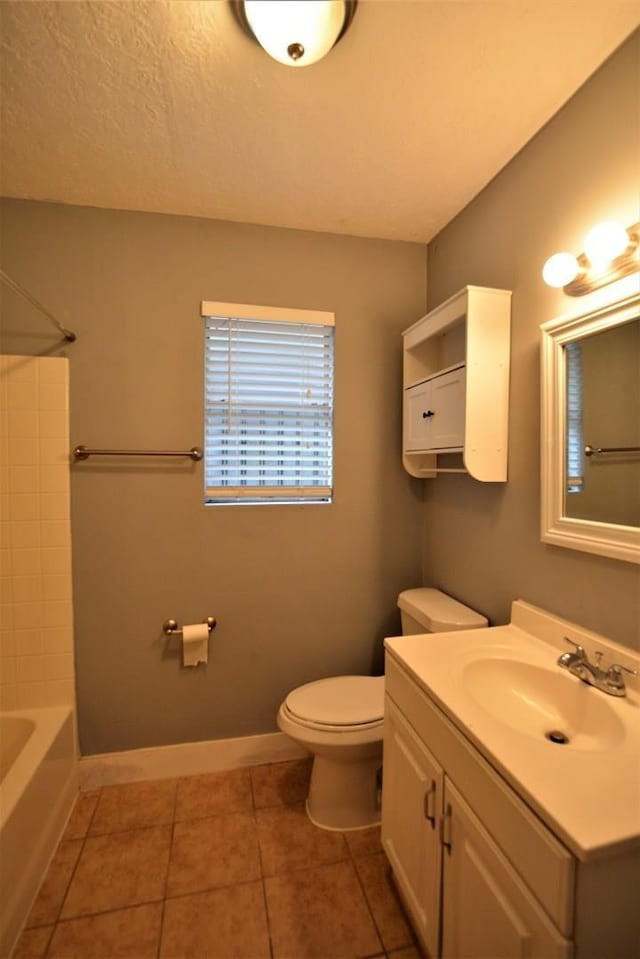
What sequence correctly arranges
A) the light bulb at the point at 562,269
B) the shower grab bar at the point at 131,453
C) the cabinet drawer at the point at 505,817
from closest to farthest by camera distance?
the cabinet drawer at the point at 505,817
the light bulb at the point at 562,269
the shower grab bar at the point at 131,453

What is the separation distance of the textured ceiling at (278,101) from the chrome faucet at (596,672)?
1561 millimetres

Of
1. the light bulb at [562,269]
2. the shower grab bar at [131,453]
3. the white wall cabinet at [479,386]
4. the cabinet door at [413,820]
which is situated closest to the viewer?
the cabinet door at [413,820]

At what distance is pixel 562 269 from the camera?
3.62 feet

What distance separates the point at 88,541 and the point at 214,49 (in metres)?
1.66

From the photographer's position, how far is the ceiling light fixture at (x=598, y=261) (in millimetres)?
970

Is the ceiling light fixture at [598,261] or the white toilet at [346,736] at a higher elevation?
the ceiling light fixture at [598,261]

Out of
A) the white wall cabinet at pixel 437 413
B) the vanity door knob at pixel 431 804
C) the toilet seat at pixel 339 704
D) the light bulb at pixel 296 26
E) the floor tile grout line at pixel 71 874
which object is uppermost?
the light bulb at pixel 296 26

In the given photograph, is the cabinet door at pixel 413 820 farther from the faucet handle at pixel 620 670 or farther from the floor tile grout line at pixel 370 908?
the faucet handle at pixel 620 670

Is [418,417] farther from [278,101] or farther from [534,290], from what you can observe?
[278,101]

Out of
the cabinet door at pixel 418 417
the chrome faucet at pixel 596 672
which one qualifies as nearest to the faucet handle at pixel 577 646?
the chrome faucet at pixel 596 672

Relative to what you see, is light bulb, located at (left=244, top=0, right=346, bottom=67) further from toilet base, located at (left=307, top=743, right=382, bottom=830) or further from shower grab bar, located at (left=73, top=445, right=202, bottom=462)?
toilet base, located at (left=307, top=743, right=382, bottom=830)

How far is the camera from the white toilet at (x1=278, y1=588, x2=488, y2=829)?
1.42 meters

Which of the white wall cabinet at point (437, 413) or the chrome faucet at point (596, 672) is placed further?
the white wall cabinet at point (437, 413)

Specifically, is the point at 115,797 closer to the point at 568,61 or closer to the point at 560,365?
the point at 560,365
